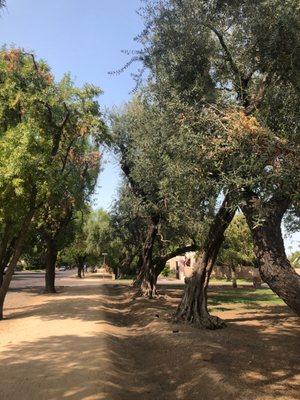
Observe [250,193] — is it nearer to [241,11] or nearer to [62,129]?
[241,11]

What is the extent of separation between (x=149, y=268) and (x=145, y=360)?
17254 mm

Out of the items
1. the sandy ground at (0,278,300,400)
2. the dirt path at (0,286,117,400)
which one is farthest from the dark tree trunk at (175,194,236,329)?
the dirt path at (0,286,117,400)

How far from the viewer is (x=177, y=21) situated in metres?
11.0

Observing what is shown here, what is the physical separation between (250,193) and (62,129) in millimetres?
11830

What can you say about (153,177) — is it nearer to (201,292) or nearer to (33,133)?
(33,133)

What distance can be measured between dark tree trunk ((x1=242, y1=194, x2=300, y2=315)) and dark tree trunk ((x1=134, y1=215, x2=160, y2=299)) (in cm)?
1709

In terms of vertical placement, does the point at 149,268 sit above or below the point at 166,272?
below

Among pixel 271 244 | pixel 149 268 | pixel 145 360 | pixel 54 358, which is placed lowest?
pixel 145 360

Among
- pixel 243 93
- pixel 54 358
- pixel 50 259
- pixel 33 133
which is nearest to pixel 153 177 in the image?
pixel 33 133

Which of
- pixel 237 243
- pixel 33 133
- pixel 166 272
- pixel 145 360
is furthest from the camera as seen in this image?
pixel 166 272

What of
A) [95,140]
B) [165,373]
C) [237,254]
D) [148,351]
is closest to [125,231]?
[237,254]

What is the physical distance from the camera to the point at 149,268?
28.3 m

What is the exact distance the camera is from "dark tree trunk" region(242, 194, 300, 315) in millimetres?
8211

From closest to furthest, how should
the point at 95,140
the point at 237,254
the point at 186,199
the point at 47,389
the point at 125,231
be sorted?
the point at 47,389, the point at 186,199, the point at 95,140, the point at 125,231, the point at 237,254
